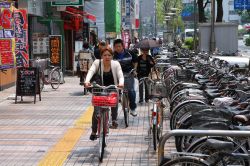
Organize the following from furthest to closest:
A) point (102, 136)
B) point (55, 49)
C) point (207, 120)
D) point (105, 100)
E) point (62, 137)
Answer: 1. point (55, 49)
2. point (62, 137)
3. point (102, 136)
4. point (105, 100)
5. point (207, 120)

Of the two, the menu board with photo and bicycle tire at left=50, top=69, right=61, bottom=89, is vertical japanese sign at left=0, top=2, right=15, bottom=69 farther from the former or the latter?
the menu board with photo

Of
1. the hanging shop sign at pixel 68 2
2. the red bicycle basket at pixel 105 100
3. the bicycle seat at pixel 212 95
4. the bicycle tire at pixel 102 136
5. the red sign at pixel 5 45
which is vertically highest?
the hanging shop sign at pixel 68 2

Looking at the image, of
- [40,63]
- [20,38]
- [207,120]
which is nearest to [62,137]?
[207,120]

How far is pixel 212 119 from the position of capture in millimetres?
5582

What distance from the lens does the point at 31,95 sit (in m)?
13.5

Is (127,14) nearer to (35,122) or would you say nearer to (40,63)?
(40,63)

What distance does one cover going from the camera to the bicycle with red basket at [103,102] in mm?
7164

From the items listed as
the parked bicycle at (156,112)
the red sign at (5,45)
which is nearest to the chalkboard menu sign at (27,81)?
the red sign at (5,45)

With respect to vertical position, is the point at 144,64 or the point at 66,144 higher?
the point at 144,64

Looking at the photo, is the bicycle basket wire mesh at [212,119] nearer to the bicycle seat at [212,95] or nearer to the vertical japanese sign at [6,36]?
the bicycle seat at [212,95]

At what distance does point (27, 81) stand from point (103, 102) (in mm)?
6662

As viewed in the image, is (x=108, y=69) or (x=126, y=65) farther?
(x=126, y=65)

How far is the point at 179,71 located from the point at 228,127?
7.22 metres

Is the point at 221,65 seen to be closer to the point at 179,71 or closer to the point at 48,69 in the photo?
the point at 179,71
